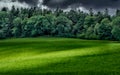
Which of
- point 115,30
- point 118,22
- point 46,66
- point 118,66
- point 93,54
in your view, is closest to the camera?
point 118,66

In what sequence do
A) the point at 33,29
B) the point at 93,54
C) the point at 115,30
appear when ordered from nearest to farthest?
1. the point at 93,54
2. the point at 115,30
3. the point at 33,29

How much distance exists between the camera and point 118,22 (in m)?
177

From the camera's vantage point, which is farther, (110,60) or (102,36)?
(102,36)

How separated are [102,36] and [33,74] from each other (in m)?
142

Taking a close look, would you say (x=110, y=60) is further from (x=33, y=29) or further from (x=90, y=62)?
(x=33, y=29)

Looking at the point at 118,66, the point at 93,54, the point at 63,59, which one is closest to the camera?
the point at 118,66

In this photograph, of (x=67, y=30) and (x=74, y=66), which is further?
(x=67, y=30)

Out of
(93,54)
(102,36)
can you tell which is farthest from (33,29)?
(93,54)

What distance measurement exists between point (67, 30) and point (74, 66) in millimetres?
163838

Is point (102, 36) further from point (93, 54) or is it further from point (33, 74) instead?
point (33, 74)

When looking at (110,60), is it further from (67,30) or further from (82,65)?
(67,30)

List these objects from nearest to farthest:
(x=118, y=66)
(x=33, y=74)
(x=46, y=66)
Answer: (x=33, y=74) < (x=118, y=66) < (x=46, y=66)

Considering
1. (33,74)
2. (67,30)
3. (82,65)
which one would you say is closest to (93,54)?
(82,65)

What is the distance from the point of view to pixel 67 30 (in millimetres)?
199625
